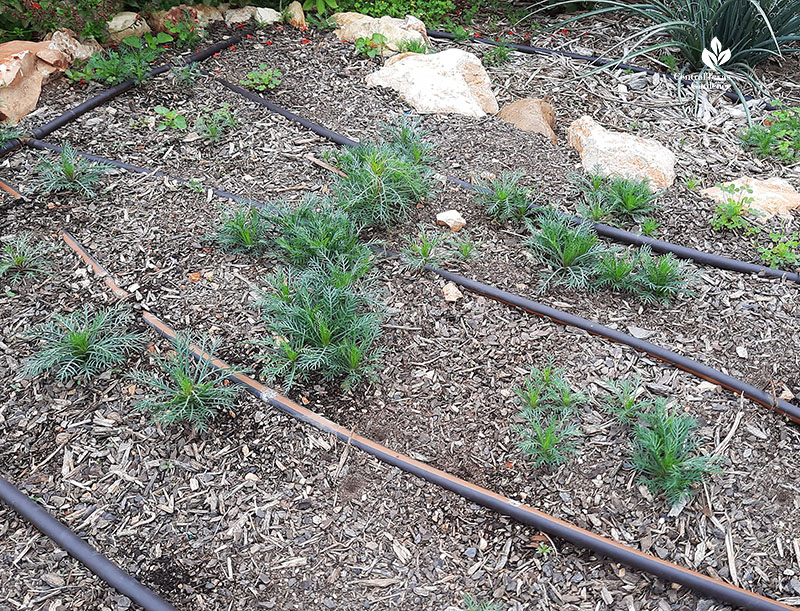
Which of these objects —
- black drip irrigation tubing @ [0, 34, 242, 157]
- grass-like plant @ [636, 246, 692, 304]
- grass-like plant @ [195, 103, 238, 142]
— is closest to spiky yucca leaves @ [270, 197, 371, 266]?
grass-like plant @ [195, 103, 238, 142]

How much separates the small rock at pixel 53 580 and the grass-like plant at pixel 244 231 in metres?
1.43

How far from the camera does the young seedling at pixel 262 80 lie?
3762 mm

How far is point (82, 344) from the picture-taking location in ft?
7.68

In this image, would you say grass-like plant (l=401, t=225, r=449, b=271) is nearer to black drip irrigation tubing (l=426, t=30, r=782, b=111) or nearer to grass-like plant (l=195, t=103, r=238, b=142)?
grass-like plant (l=195, t=103, r=238, b=142)

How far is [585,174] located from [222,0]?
9.61 feet

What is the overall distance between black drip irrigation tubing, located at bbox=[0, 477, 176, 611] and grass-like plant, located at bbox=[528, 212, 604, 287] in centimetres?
186

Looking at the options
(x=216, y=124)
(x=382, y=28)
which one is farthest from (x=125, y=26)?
(x=382, y=28)


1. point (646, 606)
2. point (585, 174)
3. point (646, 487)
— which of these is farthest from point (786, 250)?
point (646, 606)

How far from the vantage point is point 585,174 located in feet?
10.9

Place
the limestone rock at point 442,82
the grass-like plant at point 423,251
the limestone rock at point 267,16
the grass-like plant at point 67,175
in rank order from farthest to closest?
the limestone rock at point 267,16
the limestone rock at point 442,82
the grass-like plant at point 67,175
the grass-like plant at point 423,251

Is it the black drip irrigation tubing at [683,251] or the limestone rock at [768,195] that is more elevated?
the limestone rock at [768,195]

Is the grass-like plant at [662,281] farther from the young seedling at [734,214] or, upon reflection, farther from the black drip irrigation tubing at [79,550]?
the black drip irrigation tubing at [79,550]

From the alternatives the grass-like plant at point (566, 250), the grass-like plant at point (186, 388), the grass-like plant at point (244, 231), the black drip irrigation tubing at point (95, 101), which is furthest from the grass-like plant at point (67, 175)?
the grass-like plant at point (566, 250)

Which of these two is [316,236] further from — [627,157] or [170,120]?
[627,157]
